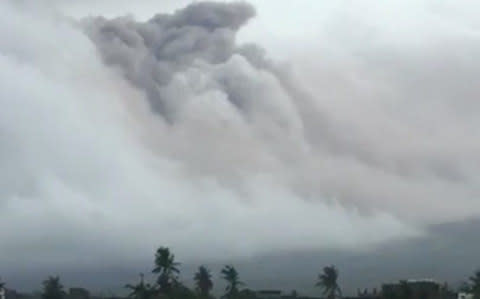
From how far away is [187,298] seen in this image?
200 m

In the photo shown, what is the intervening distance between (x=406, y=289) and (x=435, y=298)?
17331mm

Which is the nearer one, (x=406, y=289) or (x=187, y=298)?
(x=406, y=289)

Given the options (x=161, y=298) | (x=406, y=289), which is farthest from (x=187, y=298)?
(x=406, y=289)

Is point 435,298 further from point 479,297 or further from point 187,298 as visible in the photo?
point 187,298

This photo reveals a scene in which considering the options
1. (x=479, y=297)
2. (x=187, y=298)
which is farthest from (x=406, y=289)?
(x=187, y=298)

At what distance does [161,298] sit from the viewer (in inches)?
7667

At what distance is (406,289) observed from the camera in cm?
18325

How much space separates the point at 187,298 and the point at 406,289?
114 ft

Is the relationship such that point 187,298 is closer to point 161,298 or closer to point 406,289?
point 161,298

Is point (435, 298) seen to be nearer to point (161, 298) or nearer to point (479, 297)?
point (479, 297)

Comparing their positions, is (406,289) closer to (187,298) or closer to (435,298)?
(435,298)

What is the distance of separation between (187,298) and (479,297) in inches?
1688

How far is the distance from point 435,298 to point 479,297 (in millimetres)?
10625

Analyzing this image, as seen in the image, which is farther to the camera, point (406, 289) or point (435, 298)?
point (435, 298)
